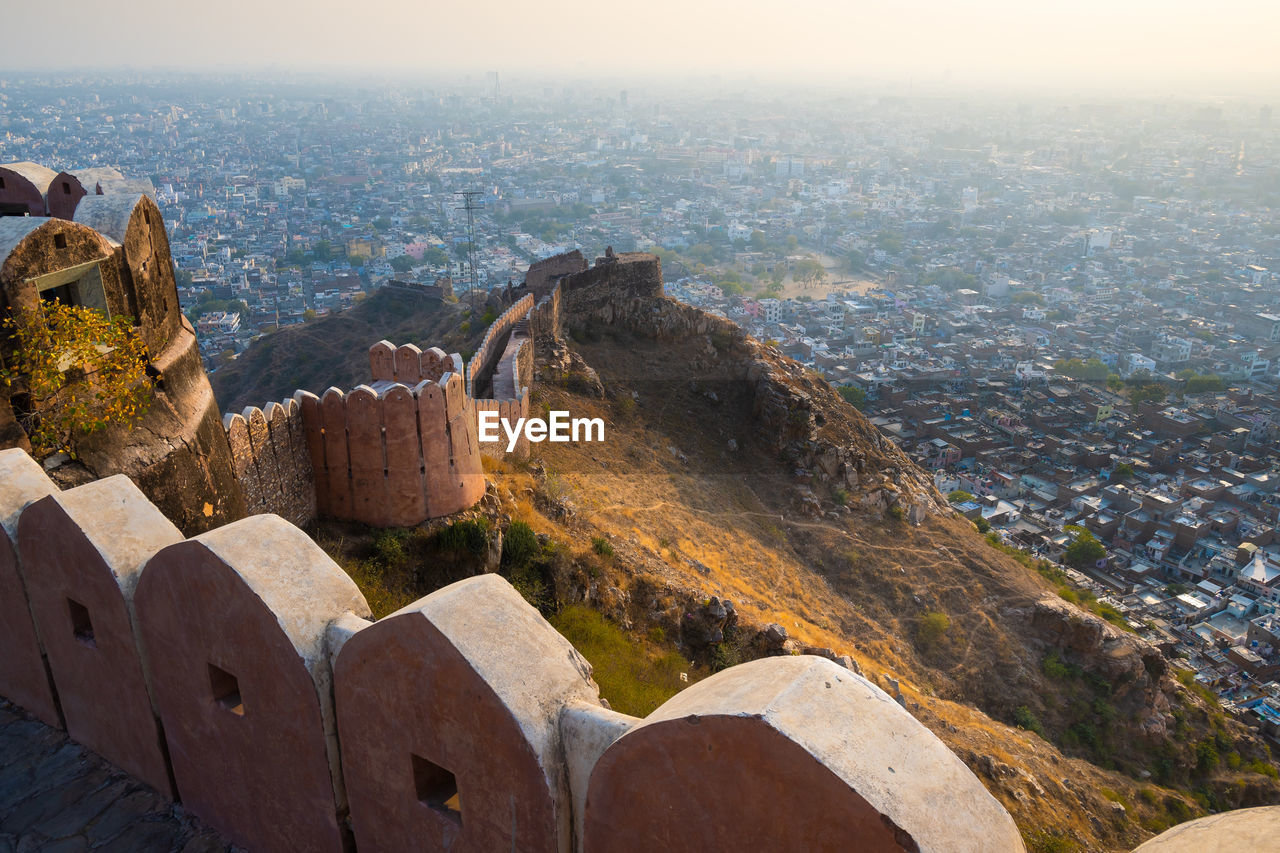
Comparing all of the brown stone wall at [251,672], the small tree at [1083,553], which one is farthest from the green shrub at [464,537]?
the small tree at [1083,553]

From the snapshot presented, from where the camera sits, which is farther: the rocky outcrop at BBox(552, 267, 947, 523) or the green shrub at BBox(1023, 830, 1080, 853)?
the rocky outcrop at BBox(552, 267, 947, 523)

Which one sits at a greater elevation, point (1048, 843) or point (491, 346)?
point (491, 346)

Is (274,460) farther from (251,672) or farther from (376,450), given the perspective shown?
(251,672)

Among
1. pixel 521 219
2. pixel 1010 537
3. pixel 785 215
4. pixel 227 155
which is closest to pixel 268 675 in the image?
pixel 1010 537

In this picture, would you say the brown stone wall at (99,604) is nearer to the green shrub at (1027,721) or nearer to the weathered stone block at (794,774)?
the weathered stone block at (794,774)

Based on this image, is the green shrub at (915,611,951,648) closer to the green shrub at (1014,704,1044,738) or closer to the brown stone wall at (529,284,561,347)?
the green shrub at (1014,704,1044,738)

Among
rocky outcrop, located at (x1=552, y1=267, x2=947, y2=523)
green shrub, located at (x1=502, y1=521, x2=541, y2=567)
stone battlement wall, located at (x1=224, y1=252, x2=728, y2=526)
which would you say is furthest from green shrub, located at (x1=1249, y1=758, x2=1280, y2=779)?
stone battlement wall, located at (x1=224, y1=252, x2=728, y2=526)

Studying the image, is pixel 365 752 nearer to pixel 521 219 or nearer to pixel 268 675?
pixel 268 675

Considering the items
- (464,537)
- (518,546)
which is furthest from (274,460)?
(518,546)
